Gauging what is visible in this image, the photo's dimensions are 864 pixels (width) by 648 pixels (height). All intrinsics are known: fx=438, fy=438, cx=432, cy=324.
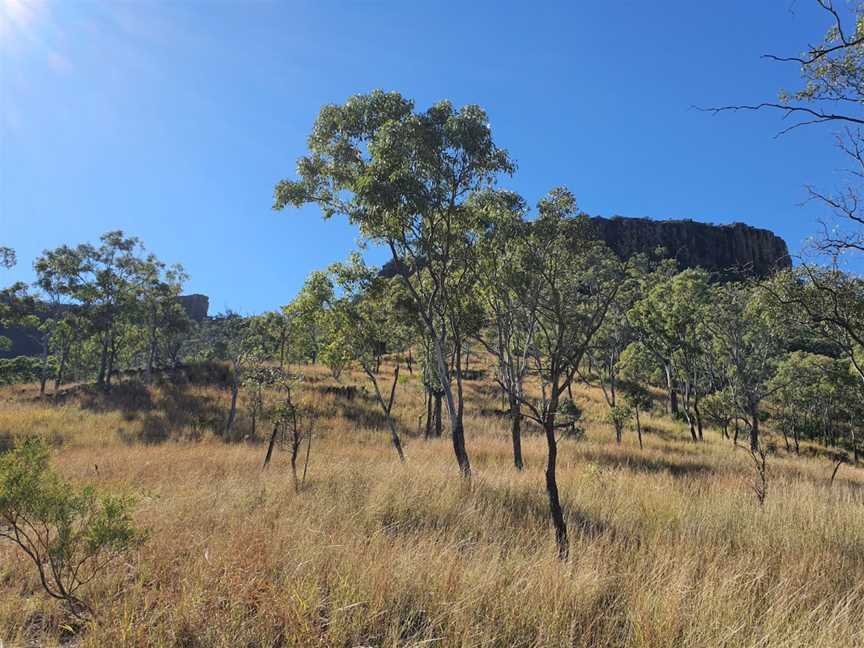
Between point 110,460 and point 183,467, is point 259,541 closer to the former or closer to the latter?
point 183,467

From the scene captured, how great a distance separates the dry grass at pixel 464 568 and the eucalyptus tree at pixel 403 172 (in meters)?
2.94

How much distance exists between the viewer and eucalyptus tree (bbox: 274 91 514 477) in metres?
8.62

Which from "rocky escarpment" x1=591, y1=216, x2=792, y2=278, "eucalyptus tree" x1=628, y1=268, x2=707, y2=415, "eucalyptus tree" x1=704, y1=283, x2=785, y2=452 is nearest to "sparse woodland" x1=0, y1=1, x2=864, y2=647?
"eucalyptus tree" x1=704, y1=283, x2=785, y2=452

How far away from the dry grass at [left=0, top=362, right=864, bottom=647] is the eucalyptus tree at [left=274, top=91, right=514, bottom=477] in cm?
294

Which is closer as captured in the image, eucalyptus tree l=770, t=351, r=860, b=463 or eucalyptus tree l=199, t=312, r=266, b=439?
eucalyptus tree l=199, t=312, r=266, b=439

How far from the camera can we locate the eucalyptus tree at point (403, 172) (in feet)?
28.3

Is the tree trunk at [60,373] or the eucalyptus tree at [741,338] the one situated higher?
the eucalyptus tree at [741,338]

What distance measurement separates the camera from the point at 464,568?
4039mm

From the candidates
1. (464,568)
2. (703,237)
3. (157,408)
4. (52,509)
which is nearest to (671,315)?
(464,568)

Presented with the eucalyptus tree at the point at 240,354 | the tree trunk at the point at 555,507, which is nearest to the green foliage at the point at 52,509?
the tree trunk at the point at 555,507

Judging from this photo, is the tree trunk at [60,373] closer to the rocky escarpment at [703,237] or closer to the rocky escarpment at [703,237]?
the rocky escarpment at [703,237]

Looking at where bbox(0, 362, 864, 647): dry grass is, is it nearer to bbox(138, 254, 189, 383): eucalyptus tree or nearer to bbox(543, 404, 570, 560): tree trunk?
bbox(543, 404, 570, 560): tree trunk

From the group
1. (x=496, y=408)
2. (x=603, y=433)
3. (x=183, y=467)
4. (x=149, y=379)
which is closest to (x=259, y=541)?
(x=183, y=467)

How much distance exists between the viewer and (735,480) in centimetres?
1016
